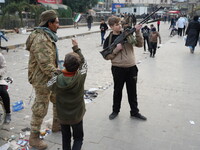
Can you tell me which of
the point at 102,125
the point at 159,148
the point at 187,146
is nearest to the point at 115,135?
the point at 102,125

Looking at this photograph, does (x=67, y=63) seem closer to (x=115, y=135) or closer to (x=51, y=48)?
(x=51, y=48)

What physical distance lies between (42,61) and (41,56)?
7cm

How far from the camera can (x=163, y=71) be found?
316 inches

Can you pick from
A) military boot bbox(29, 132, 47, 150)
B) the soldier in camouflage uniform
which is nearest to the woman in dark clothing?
the soldier in camouflage uniform

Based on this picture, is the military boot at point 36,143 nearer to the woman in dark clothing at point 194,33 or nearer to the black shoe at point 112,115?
the black shoe at point 112,115

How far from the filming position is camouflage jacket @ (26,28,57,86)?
2936 mm

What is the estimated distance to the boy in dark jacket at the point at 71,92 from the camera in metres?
2.51

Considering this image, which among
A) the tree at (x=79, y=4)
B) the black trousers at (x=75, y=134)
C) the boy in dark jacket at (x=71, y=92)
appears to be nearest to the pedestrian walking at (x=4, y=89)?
the boy in dark jacket at (x=71, y=92)

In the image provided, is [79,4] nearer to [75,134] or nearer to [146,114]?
[146,114]

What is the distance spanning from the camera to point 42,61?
2.92 metres

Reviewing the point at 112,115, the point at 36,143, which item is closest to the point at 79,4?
the point at 112,115

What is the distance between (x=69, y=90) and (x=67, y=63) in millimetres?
308

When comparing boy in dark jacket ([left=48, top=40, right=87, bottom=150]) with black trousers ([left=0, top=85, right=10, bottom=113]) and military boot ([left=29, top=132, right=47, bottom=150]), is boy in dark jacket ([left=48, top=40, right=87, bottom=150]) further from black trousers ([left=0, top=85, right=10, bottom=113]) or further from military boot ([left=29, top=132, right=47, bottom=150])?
black trousers ([left=0, top=85, right=10, bottom=113])

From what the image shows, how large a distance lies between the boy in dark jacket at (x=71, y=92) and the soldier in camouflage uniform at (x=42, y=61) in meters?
0.33
